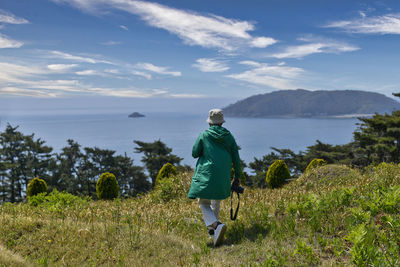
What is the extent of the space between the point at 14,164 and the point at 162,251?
40.7 meters

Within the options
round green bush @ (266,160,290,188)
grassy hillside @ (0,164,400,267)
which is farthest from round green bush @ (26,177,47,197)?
grassy hillside @ (0,164,400,267)

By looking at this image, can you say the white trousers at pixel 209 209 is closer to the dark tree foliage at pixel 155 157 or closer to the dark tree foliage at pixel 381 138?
the dark tree foliage at pixel 381 138

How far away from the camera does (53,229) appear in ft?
18.6

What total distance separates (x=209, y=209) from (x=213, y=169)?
2.31ft

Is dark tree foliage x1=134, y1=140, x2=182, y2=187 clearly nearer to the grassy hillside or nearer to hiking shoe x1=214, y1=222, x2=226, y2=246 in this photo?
the grassy hillside

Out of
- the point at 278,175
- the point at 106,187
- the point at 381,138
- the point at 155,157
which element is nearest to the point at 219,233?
the point at 278,175

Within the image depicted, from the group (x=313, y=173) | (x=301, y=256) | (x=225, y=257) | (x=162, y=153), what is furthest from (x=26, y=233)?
(x=162, y=153)

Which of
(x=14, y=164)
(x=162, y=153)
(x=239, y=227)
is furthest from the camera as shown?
(x=162, y=153)

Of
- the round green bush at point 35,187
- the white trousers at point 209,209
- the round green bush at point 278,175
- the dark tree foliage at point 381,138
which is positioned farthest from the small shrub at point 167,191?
the dark tree foliage at point 381,138

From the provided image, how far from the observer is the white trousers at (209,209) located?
5.12m

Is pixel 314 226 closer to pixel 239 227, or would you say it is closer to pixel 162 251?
pixel 239 227

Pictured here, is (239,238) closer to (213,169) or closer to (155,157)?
(213,169)

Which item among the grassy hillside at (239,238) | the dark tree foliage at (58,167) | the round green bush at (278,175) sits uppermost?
the grassy hillside at (239,238)

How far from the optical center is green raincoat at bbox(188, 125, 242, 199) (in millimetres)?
5086
